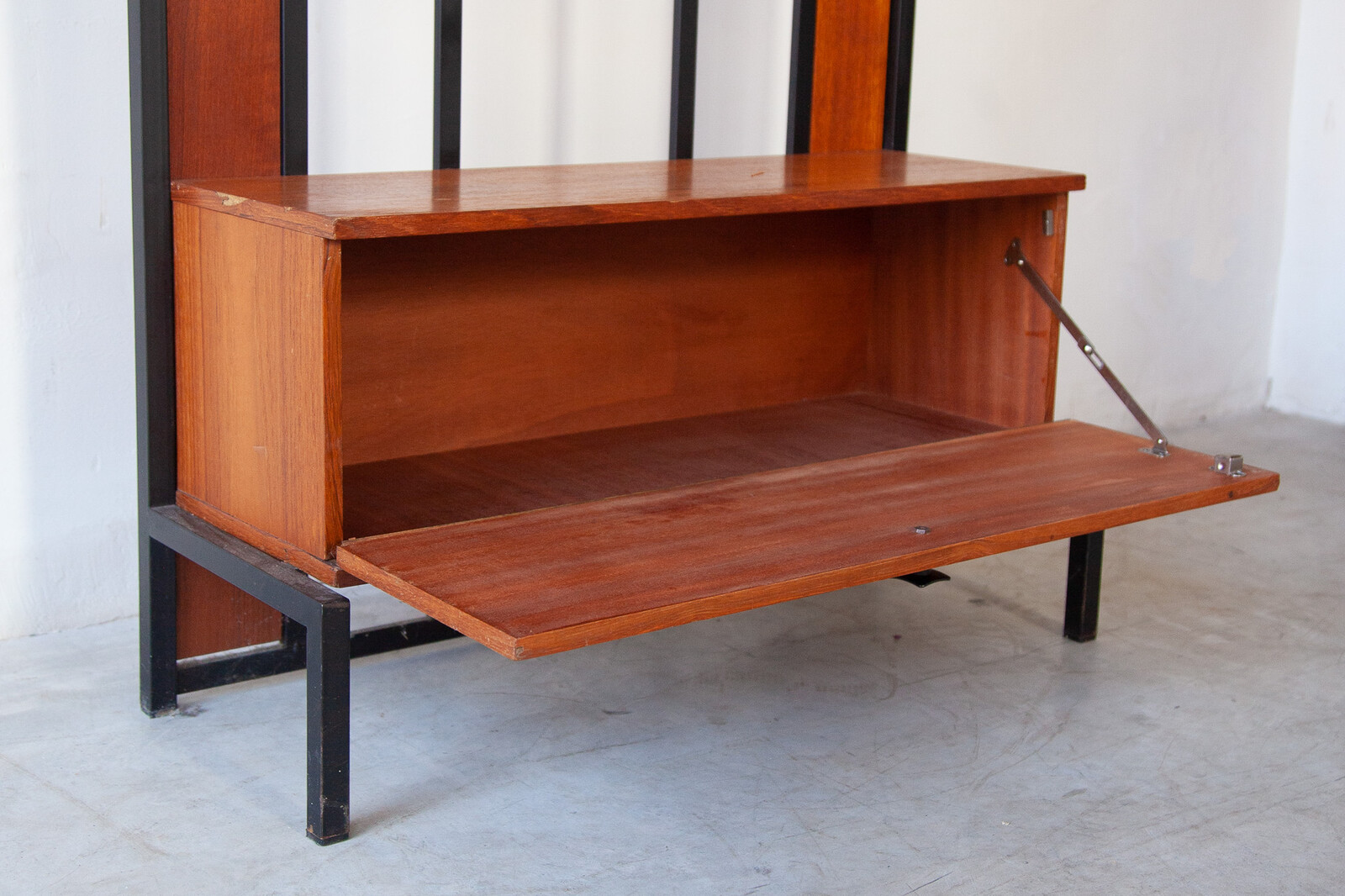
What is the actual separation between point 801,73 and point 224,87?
1188 millimetres

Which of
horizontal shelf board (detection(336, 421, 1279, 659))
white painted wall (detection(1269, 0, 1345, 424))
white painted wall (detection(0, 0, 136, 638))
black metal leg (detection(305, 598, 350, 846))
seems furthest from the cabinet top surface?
white painted wall (detection(1269, 0, 1345, 424))

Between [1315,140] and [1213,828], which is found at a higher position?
[1315,140]

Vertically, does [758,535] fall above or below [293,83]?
below

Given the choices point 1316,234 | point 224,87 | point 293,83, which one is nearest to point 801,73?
point 293,83

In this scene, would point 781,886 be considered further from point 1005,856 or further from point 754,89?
point 754,89

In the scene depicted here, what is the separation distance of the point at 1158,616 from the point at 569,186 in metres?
1.65

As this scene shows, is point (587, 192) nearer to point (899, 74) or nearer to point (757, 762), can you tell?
point (757, 762)

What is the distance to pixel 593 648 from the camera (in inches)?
111

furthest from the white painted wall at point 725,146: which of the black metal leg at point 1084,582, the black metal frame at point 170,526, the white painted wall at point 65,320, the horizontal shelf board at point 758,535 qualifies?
the black metal leg at point 1084,582

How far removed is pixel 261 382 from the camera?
6.65 ft

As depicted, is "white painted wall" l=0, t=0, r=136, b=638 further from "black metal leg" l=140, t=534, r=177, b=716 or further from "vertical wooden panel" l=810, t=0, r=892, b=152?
"vertical wooden panel" l=810, t=0, r=892, b=152

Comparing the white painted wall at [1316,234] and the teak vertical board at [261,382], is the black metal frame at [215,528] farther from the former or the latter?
the white painted wall at [1316,234]

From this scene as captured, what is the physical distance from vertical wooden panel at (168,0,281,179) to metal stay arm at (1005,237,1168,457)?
1324 millimetres

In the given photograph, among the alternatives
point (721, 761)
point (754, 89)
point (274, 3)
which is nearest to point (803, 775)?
point (721, 761)
